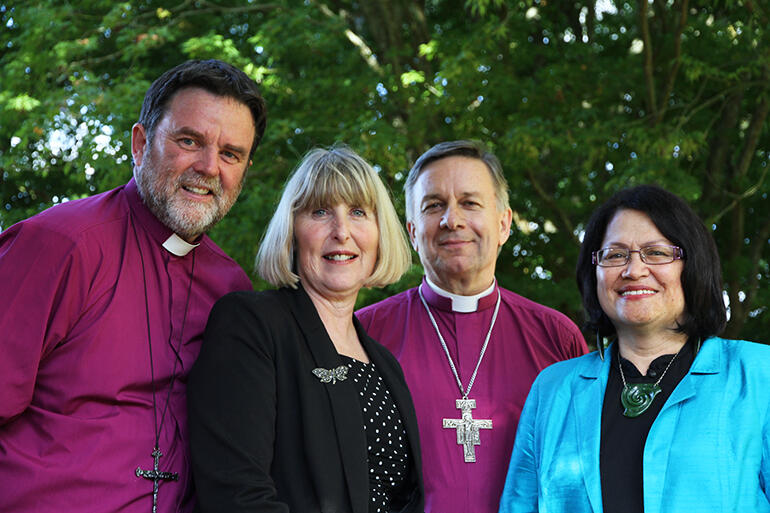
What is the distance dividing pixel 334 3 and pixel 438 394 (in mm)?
7489

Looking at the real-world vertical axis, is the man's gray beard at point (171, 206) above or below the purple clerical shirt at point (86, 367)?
above

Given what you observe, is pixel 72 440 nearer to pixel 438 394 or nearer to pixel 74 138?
pixel 438 394

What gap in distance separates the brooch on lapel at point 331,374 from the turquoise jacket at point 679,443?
849 mm

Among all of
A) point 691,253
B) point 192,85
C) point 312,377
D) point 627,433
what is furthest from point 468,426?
point 192,85

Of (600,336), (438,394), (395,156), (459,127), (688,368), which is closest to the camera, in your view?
(688,368)

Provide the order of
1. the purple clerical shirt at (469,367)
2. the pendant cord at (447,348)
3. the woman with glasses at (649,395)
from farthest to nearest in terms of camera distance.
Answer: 1. the pendant cord at (447,348)
2. the purple clerical shirt at (469,367)
3. the woman with glasses at (649,395)

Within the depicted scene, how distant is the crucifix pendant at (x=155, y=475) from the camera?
2680 mm

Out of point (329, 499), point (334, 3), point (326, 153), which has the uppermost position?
point (334, 3)

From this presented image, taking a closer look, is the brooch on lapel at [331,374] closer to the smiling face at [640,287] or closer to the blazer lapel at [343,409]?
the blazer lapel at [343,409]

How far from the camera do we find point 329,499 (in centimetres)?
264

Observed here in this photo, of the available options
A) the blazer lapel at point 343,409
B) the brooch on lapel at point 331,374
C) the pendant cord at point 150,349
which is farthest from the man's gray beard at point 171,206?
the brooch on lapel at point 331,374

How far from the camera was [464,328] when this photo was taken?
4035mm

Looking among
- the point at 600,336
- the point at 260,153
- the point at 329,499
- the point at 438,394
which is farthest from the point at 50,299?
the point at 260,153

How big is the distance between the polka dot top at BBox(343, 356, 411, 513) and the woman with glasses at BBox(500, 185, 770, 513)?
53cm
